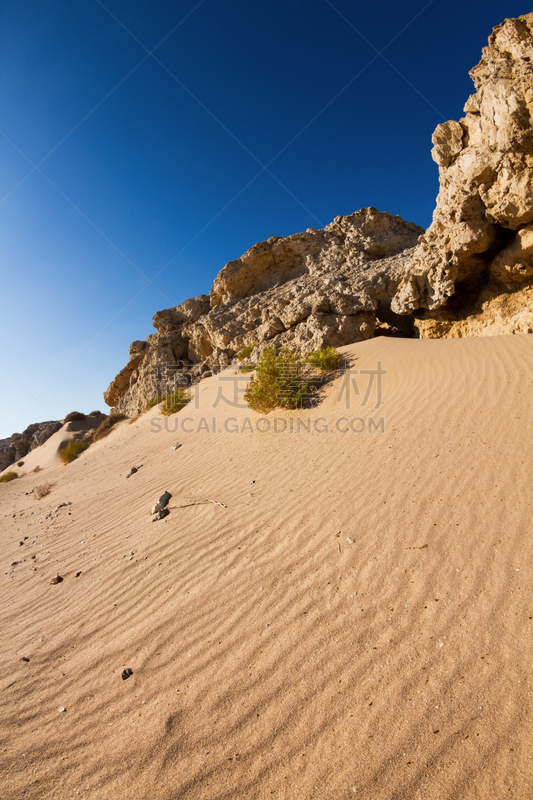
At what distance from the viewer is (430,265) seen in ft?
27.0

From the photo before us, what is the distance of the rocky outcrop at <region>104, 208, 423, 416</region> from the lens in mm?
9883

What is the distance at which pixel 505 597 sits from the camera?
2332 millimetres

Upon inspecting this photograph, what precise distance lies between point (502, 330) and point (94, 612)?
29.5ft

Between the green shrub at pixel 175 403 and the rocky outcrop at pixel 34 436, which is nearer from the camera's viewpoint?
the green shrub at pixel 175 403

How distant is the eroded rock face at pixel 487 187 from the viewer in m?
6.20

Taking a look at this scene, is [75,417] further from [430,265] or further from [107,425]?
[430,265]

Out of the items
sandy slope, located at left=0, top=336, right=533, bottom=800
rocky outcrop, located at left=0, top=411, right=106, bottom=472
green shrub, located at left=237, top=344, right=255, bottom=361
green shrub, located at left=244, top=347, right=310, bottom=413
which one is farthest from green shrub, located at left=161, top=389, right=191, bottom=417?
rocky outcrop, located at left=0, top=411, right=106, bottom=472

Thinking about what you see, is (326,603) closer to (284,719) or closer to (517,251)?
(284,719)

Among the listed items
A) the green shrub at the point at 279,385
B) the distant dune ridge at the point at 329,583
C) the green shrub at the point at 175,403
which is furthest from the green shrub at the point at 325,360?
the green shrub at the point at 175,403

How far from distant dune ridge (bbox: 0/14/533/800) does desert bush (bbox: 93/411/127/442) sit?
26.6 feet

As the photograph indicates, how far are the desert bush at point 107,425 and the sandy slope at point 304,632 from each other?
10895 millimetres

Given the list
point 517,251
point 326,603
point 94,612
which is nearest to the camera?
point 326,603

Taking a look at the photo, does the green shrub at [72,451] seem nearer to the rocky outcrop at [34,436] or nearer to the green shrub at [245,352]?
the rocky outcrop at [34,436]

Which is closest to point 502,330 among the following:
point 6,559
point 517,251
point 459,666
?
point 517,251
